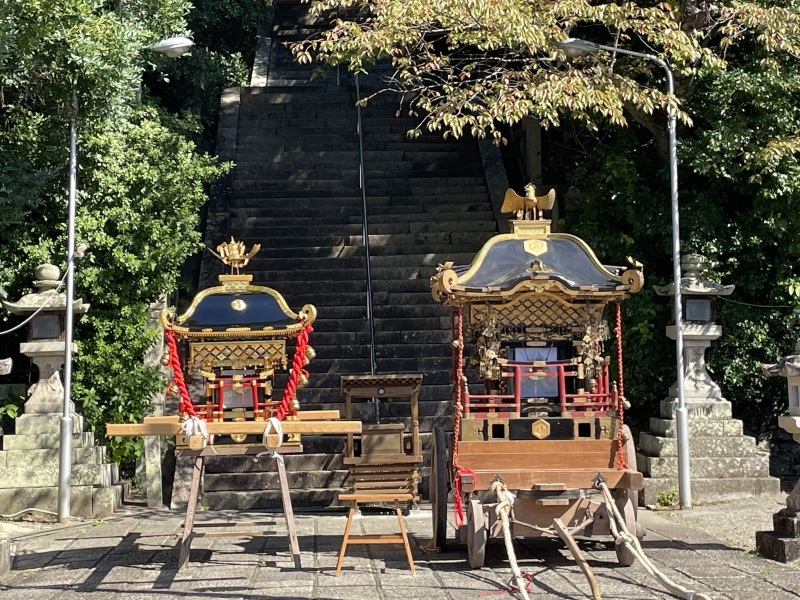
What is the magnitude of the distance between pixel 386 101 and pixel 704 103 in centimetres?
924

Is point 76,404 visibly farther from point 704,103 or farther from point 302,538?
point 704,103

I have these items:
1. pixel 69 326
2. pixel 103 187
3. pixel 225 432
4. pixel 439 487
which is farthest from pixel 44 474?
pixel 439 487

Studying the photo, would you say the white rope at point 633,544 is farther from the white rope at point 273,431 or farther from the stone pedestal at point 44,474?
the stone pedestal at point 44,474

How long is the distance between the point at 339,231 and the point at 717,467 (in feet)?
24.8

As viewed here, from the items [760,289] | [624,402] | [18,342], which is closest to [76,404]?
[18,342]

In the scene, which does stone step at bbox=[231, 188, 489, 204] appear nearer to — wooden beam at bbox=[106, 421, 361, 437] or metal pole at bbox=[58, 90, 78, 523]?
metal pole at bbox=[58, 90, 78, 523]

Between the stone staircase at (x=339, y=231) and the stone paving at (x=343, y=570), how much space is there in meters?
2.61

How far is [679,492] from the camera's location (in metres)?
11.8

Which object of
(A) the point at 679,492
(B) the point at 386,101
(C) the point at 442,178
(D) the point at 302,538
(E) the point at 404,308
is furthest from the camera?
(B) the point at 386,101

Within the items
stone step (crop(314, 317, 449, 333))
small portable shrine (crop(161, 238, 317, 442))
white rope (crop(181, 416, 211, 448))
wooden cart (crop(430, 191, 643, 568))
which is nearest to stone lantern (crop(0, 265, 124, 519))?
small portable shrine (crop(161, 238, 317, 442))

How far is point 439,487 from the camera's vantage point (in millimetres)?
8633

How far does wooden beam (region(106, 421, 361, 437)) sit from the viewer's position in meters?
7.98

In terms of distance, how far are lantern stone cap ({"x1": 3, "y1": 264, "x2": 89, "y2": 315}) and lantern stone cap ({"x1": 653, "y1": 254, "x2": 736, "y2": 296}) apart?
7307mm

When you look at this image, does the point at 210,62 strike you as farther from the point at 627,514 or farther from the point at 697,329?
the point at 627,514
